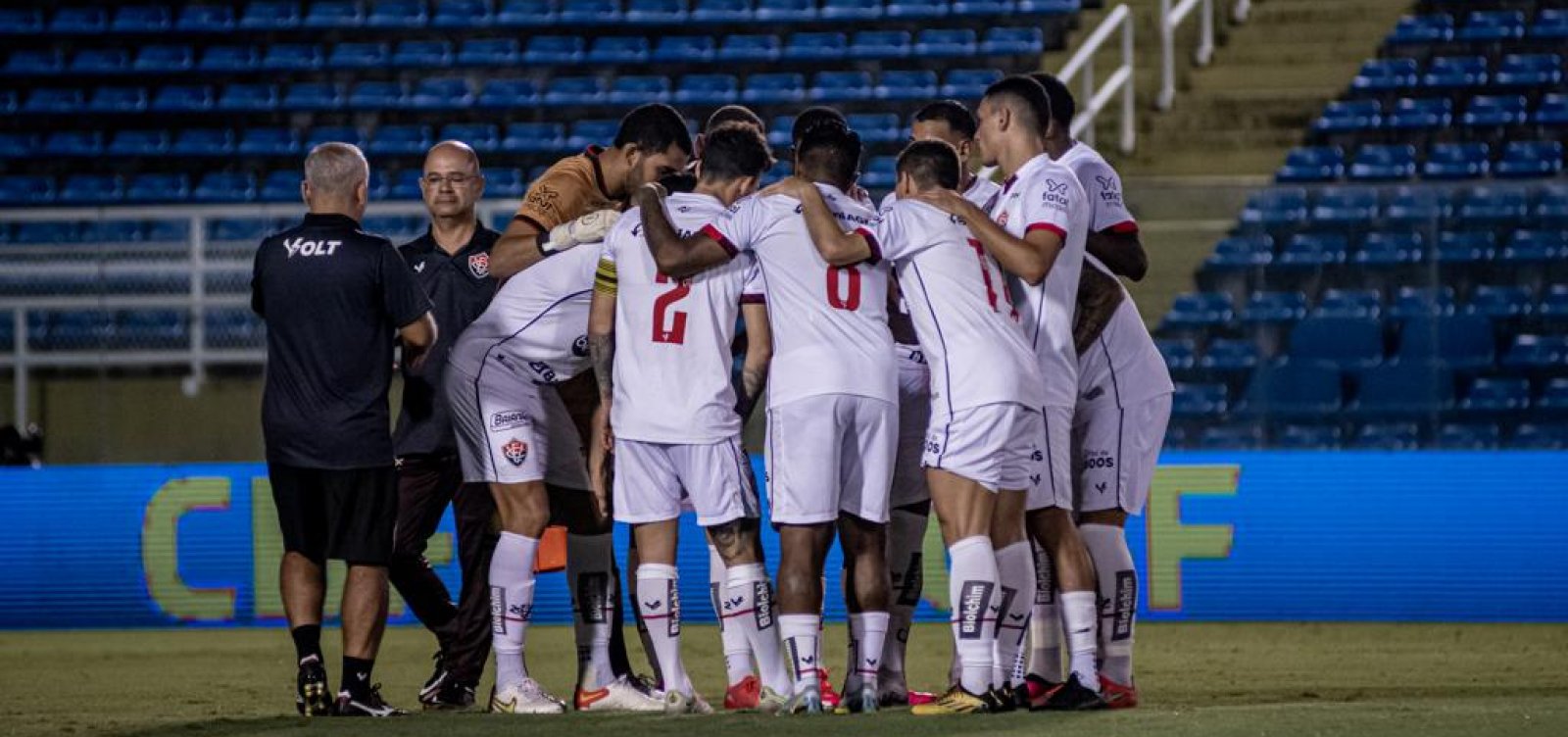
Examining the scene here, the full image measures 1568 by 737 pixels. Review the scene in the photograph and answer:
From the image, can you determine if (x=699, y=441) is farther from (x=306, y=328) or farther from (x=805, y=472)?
(x=306, y=328)

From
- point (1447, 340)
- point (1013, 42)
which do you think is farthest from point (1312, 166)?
point (1447, 340)

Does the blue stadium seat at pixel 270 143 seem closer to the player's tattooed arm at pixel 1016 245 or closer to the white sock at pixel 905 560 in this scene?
the white sock at pixel 905 560

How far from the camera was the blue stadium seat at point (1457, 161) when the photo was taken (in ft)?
55.8

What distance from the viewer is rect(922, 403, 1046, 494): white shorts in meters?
7.32

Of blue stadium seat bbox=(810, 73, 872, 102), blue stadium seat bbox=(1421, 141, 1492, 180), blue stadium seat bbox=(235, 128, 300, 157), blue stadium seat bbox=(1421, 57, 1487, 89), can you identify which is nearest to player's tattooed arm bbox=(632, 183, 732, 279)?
blue stadium seat bbox=(1421, 141, 1492, 180)

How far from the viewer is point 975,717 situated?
7.15m

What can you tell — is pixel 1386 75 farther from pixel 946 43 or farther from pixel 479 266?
pixel 479 266

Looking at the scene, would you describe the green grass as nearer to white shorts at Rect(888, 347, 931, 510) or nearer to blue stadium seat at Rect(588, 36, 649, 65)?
white shorts at Rect(888, 347, 931, 510)

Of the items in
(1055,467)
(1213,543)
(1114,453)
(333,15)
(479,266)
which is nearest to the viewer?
(1055,467)

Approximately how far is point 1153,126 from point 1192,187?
6041 millimetres

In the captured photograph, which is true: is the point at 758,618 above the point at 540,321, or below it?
below

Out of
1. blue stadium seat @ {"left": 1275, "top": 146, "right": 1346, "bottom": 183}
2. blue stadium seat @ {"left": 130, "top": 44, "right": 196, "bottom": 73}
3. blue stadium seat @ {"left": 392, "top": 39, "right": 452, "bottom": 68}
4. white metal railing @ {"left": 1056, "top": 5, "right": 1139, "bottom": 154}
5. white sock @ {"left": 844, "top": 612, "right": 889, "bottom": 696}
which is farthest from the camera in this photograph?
blue stadium seat @ {"left": 130, "top": 44, "right": 196, "bottom": 73}

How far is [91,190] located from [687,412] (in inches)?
508

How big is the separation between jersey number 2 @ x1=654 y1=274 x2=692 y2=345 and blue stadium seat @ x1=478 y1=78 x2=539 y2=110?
12.0 m
